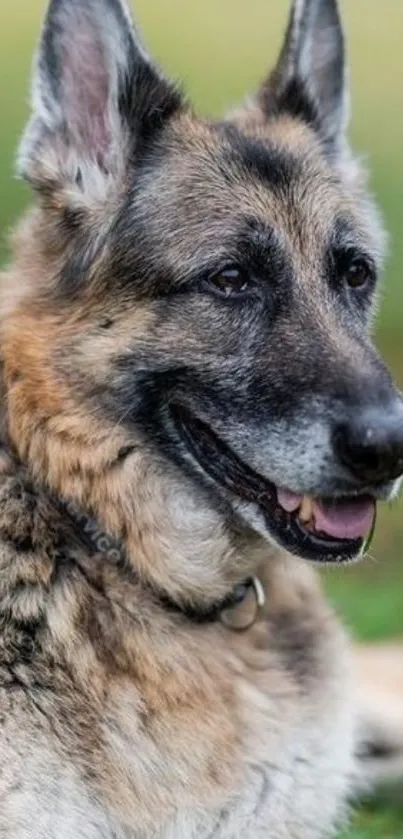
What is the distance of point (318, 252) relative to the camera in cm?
478

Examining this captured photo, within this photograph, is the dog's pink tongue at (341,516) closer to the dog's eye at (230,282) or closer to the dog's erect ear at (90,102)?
the dog's eye at (230,282)

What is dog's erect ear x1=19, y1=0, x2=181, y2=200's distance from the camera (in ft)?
15.7

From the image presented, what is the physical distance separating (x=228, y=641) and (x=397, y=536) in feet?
20.2

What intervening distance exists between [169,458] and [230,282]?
55cm

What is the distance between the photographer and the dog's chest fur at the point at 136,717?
14.6ft

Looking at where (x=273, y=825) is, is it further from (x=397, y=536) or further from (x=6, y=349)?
(x=397, y=536)

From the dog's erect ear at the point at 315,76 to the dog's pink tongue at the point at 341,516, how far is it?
1412 mm

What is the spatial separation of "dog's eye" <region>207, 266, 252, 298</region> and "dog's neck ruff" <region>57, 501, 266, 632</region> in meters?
0.78

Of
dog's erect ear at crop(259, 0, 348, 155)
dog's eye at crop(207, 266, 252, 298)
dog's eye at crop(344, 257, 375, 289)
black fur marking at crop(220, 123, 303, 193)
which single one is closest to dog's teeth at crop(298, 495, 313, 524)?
dog's eye at crop(207, 266, 252, 298)

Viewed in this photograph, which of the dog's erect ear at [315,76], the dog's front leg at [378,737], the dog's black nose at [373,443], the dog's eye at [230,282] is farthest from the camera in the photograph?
the dog's front leg at [378,737]

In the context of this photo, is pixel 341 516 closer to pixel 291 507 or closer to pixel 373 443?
pixel 291 507

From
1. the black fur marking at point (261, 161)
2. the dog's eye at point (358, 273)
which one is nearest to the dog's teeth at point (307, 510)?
the dog's eye at point (358, 273)

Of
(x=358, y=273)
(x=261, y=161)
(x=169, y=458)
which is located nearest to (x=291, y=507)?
(x=169, y=458)

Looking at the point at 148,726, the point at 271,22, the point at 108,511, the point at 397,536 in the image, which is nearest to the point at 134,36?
the point at 108,511
